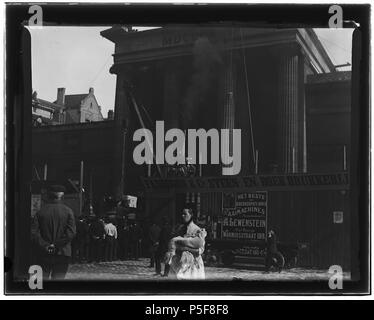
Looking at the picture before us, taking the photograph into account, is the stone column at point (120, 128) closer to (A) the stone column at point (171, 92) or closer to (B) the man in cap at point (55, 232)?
(A) the stone column at point (171, 92)

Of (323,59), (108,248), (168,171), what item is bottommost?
(108,248)

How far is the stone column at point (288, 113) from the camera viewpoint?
25.1 feet

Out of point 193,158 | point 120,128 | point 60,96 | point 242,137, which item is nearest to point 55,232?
point 120,128

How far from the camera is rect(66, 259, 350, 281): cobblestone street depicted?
292 inches

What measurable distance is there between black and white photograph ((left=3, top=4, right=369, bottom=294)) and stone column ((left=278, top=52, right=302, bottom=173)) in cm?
2

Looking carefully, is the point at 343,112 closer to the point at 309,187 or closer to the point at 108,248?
the point at 309,187

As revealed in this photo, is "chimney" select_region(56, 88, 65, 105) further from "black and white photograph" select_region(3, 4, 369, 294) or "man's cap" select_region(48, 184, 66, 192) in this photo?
"man's cap" select_region(48, 184, 66, 192)

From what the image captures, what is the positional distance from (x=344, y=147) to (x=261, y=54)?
1594 millimetres

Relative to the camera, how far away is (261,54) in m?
7.68

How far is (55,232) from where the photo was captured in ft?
24.7

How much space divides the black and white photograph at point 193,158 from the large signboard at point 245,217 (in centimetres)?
1

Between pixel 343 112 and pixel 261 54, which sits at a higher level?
pixel 261 54
